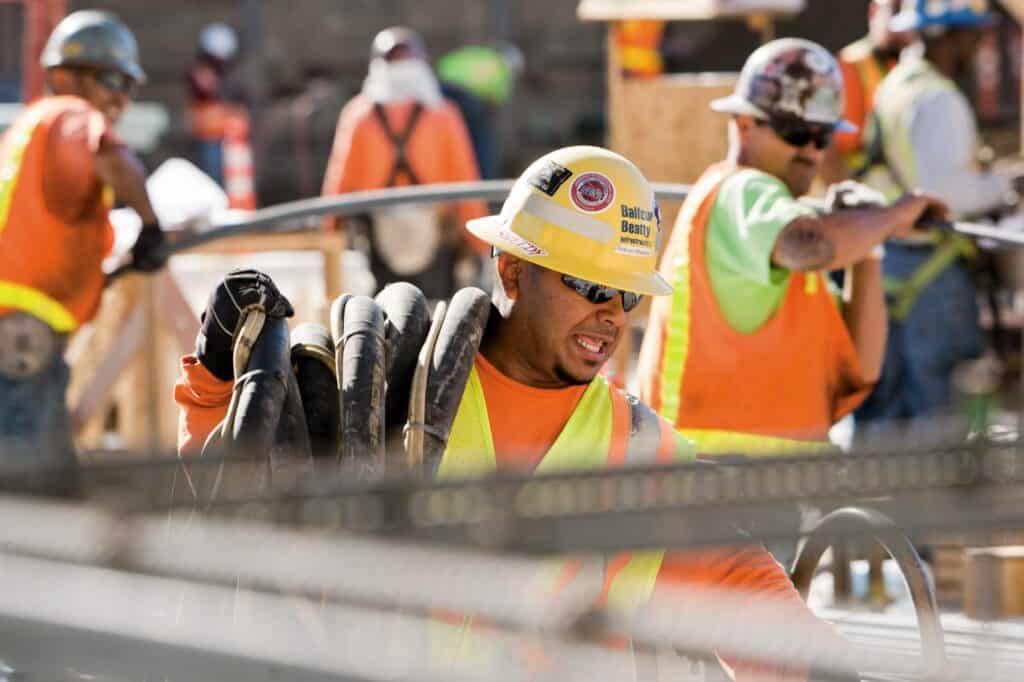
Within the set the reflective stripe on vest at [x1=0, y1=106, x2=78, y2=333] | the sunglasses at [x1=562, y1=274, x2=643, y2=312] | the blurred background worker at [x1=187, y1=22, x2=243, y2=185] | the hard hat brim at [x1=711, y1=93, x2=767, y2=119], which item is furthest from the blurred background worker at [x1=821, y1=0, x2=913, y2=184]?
the blurred background worker at [x1=187, y1=22, x2=243, y2=185]

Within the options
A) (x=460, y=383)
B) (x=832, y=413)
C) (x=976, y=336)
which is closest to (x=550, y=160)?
(x=460, y=383)

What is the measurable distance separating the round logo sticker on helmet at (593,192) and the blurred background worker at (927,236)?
3425 millimetres

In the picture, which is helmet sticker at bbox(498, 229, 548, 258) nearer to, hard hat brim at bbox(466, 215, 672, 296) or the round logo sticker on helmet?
hard hat brim at bbox(466, 215, 672, 296)

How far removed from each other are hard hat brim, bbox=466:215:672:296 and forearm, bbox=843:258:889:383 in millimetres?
1574

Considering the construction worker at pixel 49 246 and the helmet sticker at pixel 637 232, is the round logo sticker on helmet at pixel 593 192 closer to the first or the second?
the helmet sticker at pixel 637 232

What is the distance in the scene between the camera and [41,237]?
6551 mm

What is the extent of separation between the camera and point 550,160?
3.68 m

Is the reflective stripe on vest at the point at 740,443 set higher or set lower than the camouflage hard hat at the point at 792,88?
lower

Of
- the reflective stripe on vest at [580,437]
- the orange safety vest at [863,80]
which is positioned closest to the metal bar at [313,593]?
the reflective stripe on vest at [580,437]

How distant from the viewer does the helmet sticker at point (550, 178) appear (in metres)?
3.62

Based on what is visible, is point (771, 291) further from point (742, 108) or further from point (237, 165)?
point (237, 165)

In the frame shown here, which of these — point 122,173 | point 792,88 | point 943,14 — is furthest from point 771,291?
point 943,14

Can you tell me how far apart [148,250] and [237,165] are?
26.2 ft

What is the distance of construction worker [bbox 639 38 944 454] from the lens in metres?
4.85
